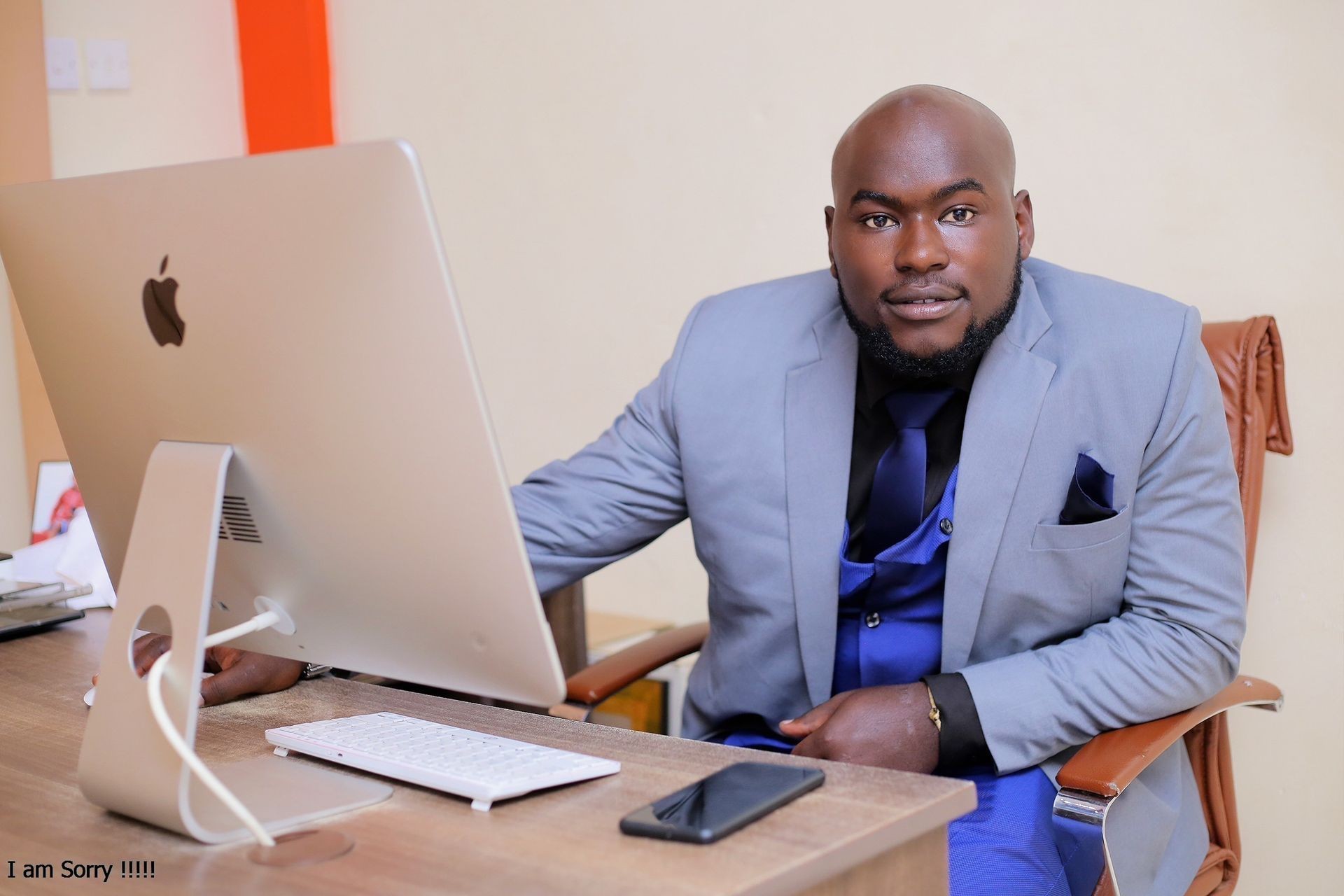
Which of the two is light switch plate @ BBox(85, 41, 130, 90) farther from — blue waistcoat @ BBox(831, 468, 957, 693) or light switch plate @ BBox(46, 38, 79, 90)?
blue waistcoat @ BBox(831, 468, 957, 693)

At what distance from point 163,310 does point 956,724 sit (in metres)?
0.96

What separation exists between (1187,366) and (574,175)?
5.96ft

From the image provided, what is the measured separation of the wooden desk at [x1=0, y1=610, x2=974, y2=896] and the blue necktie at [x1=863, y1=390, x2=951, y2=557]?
A: 543 mm

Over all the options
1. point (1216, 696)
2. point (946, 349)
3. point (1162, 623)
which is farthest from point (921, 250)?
point (1216, 696)

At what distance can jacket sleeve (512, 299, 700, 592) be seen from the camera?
1.70 metres

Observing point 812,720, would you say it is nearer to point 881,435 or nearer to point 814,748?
point 814,748

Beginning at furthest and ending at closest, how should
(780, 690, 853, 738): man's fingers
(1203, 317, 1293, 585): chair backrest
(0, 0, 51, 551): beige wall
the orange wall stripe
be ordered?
1. the orange wall stripe
2. (0, 0, 51, 551): beige wall
3. (1203, 317, 1293, 585): chair backrest
4. (780, 690, 853, 738): man's fingers

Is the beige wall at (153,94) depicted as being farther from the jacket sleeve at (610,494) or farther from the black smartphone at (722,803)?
the black smartphone at (722,803)

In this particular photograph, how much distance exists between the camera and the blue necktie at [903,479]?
1601mm

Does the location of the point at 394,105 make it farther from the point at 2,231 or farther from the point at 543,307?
the point at 2,231

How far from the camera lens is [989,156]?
156 centimetres

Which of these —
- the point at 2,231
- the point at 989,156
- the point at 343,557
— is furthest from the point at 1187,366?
the point at 2,231

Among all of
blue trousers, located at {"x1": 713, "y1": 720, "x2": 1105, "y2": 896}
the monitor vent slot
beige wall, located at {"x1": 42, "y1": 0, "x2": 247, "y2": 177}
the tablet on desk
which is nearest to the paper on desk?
the tablet on desk

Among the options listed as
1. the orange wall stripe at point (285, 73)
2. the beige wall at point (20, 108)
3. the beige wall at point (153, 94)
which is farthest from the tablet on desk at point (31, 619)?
the beige wall at point (153, 94)
